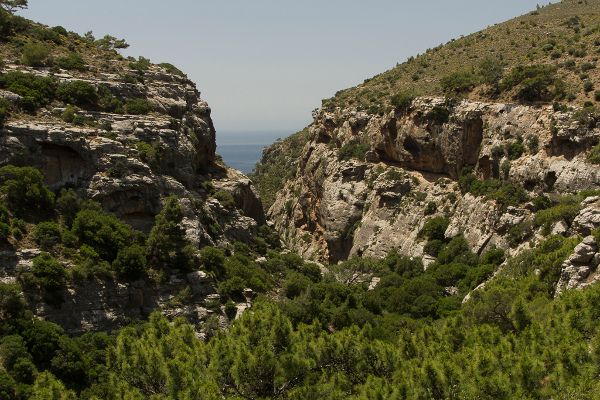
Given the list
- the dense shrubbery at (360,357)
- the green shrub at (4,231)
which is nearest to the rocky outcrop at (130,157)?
the green shrub at (4,231)

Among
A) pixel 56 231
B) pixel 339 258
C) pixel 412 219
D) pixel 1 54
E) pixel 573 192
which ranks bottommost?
pixel 339 258

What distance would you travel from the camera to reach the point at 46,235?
1439 inches

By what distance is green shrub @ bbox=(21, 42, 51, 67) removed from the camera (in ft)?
170

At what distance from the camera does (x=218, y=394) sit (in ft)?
67.6

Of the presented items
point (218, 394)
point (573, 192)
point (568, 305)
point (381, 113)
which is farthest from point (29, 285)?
point (381, 113)

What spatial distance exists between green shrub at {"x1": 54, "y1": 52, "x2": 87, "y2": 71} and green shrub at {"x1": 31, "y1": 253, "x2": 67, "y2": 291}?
25.2m

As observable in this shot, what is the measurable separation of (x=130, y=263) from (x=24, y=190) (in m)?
8.33

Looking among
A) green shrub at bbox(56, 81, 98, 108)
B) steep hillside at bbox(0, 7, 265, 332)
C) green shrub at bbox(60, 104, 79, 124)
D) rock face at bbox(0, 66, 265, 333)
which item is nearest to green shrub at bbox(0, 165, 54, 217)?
steep hillside at bbox(0, 7, 265, 332)

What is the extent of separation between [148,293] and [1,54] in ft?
91.8

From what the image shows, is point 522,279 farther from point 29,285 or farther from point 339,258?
point 339,258

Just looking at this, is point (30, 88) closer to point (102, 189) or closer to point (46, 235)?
point (102, 189)

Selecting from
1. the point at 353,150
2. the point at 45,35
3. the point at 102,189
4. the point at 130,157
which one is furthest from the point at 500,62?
the point at 45,35

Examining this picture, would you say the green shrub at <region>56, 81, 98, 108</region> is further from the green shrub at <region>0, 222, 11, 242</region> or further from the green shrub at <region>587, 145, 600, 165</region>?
the green shrub at <region>587, 145, 600, 165</region>

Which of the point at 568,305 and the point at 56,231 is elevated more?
the point at 56,231
